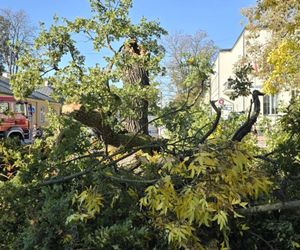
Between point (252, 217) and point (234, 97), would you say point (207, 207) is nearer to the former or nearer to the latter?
point (252, 217)

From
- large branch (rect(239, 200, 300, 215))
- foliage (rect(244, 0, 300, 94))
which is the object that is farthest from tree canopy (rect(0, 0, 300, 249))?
foliage (rect(244, 0, 300, 94))

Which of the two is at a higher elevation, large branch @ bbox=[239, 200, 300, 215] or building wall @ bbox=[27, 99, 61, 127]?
building wall @ bbox=[27, 99, 61, 127]

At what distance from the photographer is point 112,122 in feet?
16.6

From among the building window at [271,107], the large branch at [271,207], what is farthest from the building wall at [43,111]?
the large branch at [271,207]

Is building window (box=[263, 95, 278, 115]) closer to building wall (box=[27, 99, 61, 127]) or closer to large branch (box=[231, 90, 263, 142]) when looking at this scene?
large branch (box=[231, 90, 263, 142])

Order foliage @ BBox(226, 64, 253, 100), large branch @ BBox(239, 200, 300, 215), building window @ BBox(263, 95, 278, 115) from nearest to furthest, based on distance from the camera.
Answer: large branch @ BBox(239, 200, 300, 215) < foliage @ BBox(226, 64, 253, 100) < building window @ BBox(263, 95, 278, 115)

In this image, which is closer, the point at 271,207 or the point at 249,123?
the point at 271,207

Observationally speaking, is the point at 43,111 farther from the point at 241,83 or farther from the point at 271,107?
the point at 241,83

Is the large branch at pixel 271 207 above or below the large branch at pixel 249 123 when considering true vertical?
below

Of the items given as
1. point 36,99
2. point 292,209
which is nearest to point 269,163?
point 292,209

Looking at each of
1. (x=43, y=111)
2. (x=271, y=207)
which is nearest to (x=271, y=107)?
(x=43, y=111)

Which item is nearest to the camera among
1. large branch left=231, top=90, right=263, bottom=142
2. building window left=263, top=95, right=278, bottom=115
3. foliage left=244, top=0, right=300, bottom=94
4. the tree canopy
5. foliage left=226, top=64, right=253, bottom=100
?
the tree canopy

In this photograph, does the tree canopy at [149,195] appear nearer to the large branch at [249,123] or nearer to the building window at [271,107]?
the large branch at [249,123]

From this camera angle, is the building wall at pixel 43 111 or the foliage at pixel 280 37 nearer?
the building wall at pixel 43 111
